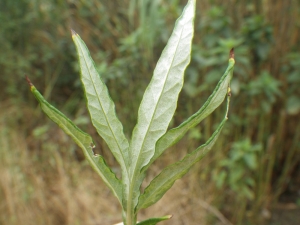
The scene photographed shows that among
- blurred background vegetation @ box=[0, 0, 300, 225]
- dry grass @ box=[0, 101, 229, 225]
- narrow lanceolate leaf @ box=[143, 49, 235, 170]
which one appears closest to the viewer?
narrow lanceolate leaf @ box=[143, 49, 235, 170]

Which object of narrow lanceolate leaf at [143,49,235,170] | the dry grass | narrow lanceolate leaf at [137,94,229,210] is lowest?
narrow lanceolate leaf at [137,94,229,210]

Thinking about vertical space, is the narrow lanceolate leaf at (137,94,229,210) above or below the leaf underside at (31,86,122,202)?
below

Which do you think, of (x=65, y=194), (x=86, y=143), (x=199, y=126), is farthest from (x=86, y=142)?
(x=65, y=194)

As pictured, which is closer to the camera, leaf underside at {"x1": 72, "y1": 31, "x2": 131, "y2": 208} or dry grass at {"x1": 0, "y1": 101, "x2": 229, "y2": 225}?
leaf underside at {"x1": 72, "y1": 31, "x2": 131, "y2": 208}

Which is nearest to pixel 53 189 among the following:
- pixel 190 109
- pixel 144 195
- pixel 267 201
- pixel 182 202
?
pixel 182 202

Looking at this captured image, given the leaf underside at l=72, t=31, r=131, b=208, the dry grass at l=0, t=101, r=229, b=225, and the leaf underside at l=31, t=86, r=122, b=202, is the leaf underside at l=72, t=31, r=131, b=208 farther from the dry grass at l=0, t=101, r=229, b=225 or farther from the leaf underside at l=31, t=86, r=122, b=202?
the dry grass at l=0, t=101, r=229, b=225

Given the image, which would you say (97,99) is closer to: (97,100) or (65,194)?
(97,100)

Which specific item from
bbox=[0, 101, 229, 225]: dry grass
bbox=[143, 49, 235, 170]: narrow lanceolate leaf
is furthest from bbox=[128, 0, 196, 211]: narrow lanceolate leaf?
bbox=[0, 101, 229, 225]: dry grass
